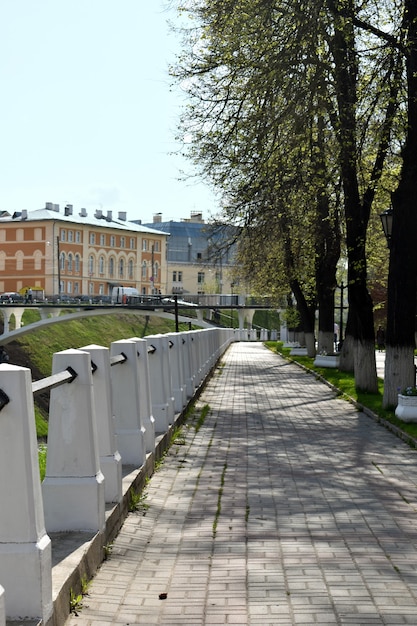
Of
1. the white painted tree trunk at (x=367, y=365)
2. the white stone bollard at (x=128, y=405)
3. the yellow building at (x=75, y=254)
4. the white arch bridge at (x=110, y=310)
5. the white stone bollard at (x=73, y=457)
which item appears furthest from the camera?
the yellow building at (x=75, y=254)

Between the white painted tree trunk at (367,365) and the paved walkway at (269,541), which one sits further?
the white painted tree trunk at (367,365)

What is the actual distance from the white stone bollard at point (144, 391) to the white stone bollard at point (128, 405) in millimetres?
189

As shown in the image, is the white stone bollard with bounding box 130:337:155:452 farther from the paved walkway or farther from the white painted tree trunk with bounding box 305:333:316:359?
the white painted tree trunk with bounding box 305:333:316:359

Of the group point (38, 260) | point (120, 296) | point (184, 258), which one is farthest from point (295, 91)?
point (184, 258)

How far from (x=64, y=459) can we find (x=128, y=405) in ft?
8.51

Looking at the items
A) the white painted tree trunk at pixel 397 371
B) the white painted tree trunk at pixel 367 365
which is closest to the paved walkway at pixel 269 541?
the white painted tree trunk at pixel 397 371

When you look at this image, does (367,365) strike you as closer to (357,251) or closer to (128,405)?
(357,251)

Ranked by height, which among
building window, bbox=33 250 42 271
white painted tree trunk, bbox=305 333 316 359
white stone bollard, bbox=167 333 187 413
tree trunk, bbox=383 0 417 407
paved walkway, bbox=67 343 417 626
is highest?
building window, bbox=33 250 42 271

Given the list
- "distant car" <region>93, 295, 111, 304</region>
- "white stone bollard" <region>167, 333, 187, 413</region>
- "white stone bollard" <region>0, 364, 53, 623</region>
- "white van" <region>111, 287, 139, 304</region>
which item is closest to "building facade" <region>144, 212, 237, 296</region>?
"white van" <region>111, 287, 139, 304</region>

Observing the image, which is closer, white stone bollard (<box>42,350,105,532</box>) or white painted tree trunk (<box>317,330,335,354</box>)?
white stone bollard (<box>42,350,105,532</box>)

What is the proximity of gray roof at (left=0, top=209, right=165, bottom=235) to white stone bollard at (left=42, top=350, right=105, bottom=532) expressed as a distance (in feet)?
354

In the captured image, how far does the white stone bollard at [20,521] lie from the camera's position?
401 cm

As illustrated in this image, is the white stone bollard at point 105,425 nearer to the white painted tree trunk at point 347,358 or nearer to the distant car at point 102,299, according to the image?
the white painted tree trunk at point 347,358

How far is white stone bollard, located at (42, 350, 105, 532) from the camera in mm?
5430
